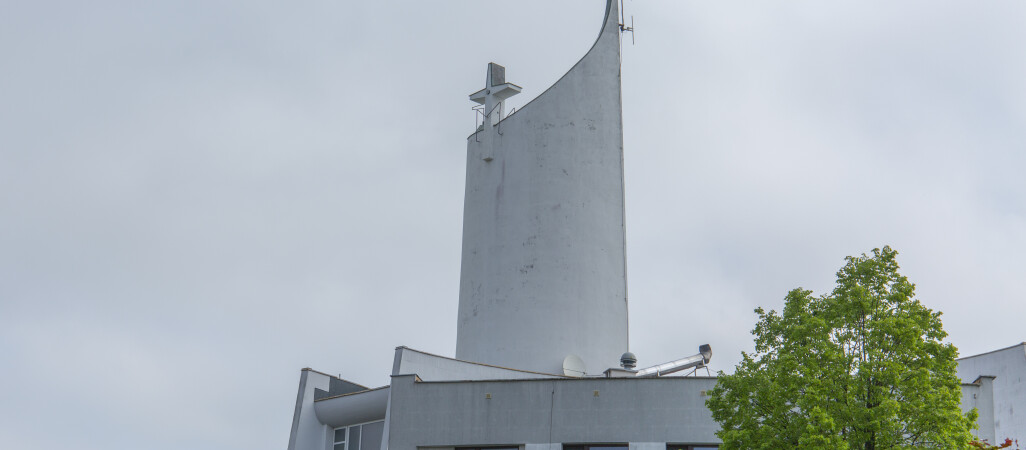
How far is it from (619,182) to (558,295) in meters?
5.30

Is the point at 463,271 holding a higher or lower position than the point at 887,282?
higher

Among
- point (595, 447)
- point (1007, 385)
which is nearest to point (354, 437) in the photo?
point (595, 447)

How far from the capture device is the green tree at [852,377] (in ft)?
77.0

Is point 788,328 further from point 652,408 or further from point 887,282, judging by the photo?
point 652,408

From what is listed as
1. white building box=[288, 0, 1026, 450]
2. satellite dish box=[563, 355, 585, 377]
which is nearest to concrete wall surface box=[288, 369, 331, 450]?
white building box=[288, 0, 1026, 450]

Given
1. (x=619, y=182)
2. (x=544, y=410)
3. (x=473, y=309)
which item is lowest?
(x=544, y=410)

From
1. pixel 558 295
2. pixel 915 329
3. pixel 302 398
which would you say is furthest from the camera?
pixel 558 295

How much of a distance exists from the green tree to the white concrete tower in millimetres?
14290

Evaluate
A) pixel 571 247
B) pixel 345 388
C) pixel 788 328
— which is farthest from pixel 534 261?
pixel 788 328

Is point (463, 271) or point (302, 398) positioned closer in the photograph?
point (302, 398)

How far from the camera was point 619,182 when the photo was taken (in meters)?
43.3

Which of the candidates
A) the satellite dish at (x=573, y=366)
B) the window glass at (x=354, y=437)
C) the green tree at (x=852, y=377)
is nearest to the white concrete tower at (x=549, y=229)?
the satellite dish at (x=573, y=366)

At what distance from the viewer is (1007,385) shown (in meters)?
35.8

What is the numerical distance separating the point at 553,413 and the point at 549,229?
9861 millimetres
